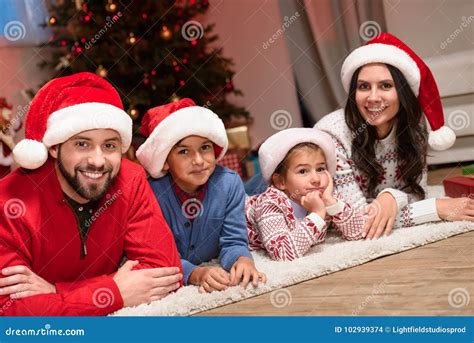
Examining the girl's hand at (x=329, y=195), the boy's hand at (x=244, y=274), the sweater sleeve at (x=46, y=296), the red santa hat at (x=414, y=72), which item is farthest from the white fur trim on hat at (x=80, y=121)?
the red santa hat at (x=414, y=72)

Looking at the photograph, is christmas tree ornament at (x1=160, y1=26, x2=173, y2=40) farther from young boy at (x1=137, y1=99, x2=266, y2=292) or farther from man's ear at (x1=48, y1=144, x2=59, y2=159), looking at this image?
man's ear at (x1=48, y1=144, x2=59, y2=159)

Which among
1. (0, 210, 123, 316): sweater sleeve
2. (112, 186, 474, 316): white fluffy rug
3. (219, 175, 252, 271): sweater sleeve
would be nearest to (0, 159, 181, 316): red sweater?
(0, 210, 123, 316): sweater sleeve

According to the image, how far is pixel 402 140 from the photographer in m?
2.39

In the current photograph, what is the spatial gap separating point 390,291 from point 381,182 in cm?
78

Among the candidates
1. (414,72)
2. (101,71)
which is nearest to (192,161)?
(414,72)

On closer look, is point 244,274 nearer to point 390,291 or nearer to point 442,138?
point 390,291

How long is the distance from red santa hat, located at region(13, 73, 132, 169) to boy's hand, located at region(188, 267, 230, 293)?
43 centimetres

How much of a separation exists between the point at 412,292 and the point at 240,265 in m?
0.47

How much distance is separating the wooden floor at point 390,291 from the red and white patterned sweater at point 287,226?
176mm

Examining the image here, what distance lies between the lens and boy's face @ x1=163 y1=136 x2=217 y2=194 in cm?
198

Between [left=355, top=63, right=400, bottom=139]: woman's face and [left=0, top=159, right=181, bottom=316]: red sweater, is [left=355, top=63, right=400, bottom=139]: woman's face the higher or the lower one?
the higher one

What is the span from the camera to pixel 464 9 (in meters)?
4.06

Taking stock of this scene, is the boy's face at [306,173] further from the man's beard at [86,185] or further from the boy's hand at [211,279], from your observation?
the man's beard at [86,185]

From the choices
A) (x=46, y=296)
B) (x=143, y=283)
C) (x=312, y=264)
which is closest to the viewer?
(x=46, y=296)
